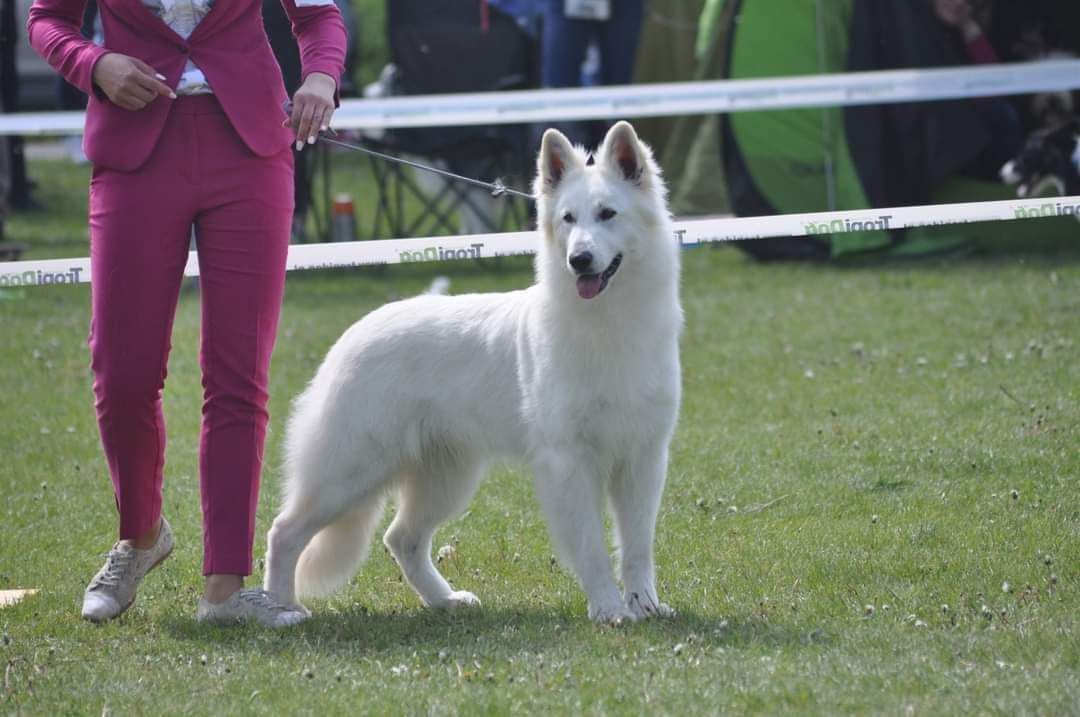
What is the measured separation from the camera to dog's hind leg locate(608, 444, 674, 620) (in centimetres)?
430

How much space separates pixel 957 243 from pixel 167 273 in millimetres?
7844

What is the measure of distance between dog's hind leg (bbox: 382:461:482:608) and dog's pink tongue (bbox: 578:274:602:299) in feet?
2.80

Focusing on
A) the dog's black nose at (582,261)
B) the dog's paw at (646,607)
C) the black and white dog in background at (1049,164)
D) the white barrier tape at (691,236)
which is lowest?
the dog's paw at (646,607)

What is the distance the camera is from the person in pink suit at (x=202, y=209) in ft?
13.5

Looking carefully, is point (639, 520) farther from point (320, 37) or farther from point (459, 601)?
point (320, 37)

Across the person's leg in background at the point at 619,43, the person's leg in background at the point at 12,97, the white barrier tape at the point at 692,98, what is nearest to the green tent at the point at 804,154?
the white barrier tape at the point at 692,98

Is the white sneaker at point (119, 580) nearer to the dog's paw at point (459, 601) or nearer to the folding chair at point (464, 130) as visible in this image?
the dog's paw at point (459, 601)

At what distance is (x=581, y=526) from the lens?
4273 millimetres

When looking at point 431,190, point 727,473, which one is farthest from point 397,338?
point 431,190

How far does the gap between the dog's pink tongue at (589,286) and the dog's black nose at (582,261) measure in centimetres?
5

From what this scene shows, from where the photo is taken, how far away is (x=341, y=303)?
34.0 feet

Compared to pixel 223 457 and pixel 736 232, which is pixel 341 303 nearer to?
pixel 736 232

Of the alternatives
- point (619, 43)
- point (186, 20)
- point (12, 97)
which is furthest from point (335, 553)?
point (12, 97)

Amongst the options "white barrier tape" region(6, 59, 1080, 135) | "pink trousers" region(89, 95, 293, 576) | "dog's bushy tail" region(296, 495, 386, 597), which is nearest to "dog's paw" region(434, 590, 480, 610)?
"dog's bushy tail" region(296, 495, 386, 597)
